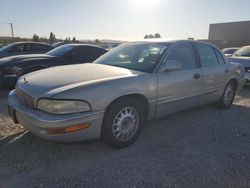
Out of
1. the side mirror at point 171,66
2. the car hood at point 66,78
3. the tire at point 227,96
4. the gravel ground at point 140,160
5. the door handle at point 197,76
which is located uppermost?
the side mirror at point 171,66

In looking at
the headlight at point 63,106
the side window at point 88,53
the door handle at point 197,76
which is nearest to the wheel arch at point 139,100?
the headlight at point 63,106

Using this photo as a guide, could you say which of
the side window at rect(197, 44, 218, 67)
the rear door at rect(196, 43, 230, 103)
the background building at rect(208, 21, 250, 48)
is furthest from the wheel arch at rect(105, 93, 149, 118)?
the background building at rect(208, 21, 250, 48)

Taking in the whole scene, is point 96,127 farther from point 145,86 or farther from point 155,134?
point 155,134

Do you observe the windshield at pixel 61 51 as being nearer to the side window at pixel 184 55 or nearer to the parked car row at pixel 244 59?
the side window at pixel 184 55

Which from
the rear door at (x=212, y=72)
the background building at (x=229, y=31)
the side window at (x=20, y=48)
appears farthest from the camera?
the background building at (x=229, y=31)

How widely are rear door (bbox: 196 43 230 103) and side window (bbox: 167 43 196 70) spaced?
0.26 metres

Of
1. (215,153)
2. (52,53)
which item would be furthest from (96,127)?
(52,53)

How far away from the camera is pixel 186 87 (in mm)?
4375

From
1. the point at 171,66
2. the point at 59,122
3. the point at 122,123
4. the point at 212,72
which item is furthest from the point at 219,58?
the point at 59,122

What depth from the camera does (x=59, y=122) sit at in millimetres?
2971

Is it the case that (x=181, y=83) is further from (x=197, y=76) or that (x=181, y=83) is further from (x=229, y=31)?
(x=229, y=31)

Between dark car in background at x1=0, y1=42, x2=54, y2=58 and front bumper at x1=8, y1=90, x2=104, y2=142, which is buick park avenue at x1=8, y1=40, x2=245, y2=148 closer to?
front bumper at x1=8, y1=90, x2=104, y2=142

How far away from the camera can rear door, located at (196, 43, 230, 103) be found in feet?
16.0

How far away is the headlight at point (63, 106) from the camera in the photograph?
3.02 meters
